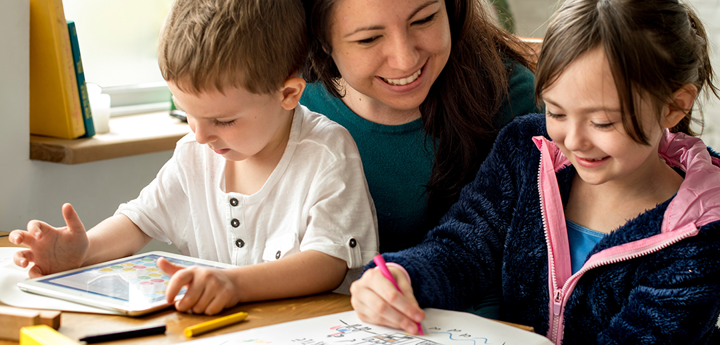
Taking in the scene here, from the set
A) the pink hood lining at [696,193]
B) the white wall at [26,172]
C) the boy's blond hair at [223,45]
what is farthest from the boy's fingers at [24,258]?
the pink hood lining at [696,193]

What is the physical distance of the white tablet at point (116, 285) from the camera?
75cm

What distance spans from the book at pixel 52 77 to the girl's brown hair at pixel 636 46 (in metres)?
1.09

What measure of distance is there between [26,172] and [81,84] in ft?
0.80

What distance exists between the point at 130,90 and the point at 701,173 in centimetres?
165

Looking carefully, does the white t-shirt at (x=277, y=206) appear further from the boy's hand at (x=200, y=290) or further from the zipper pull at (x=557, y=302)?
the zipper pull at (x=557, y=302)

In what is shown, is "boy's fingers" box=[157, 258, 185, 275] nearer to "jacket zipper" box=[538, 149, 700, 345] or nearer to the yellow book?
the yellow book

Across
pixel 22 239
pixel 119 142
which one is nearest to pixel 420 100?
pixel 22 239

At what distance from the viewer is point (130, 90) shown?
195cm

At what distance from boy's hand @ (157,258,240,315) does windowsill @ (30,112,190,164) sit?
2.56 ft

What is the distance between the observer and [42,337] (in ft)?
2.02

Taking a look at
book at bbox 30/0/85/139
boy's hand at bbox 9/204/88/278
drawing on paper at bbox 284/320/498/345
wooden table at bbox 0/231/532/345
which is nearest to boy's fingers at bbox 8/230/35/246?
boy's hand at bbox 9/204/88/278

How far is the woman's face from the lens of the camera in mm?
1033

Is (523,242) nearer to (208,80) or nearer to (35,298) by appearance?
(208,80)

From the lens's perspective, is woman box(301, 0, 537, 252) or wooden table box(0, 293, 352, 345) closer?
wooden table box(0, 293, 352, 345)
